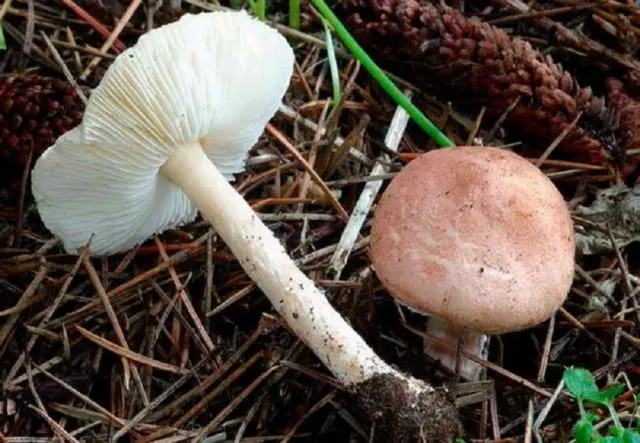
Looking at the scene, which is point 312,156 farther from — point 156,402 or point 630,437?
point 630,437

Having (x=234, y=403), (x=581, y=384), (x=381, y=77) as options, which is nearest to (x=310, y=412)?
(x=234, y=403)

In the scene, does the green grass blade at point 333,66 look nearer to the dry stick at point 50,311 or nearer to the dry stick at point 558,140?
the dry stick at point 558,140

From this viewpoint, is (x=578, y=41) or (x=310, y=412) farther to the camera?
(x=578, y=41)

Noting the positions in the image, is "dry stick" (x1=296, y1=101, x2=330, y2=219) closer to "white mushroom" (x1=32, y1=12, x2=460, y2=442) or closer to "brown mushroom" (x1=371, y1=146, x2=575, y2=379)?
"white mushroom" (x1=32, y1=12, x2=460, y2=442)

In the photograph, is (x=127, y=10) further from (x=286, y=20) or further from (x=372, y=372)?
(x=372, y=372)

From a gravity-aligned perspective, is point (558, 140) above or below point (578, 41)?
below

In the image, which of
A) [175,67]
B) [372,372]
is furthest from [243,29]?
[372,372]
